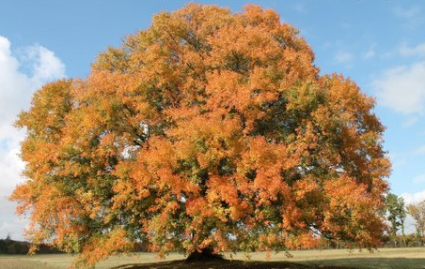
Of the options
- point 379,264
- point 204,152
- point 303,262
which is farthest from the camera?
point 303,262

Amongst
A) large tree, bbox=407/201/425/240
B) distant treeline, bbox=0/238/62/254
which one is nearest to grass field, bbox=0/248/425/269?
distant treeline, bbox=0/238/62/254

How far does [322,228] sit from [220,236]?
5.61m

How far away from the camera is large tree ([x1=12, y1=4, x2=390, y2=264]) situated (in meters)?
20.0

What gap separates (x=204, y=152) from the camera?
65.1 feet

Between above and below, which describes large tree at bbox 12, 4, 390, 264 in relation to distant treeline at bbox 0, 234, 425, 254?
above

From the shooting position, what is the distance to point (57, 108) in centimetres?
2600

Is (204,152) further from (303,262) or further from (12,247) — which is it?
(12,247)

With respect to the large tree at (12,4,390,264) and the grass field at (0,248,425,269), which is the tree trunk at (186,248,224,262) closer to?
the grass field at (0,248,425,269)

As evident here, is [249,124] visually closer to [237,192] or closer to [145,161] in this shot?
[237,192]

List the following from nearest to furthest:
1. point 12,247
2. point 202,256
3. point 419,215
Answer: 1. point 202,256
2. point 12,247
3. point 419,215

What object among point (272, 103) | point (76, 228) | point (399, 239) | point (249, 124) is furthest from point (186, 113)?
point (399, 239)

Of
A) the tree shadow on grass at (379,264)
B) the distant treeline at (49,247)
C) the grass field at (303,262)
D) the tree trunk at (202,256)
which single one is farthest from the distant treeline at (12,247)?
the tree shadow on grass at (379,264)

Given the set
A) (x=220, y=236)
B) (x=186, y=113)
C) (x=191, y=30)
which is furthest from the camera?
(x=191, y=30)

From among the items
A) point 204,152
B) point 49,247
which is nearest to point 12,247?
point 49,247
